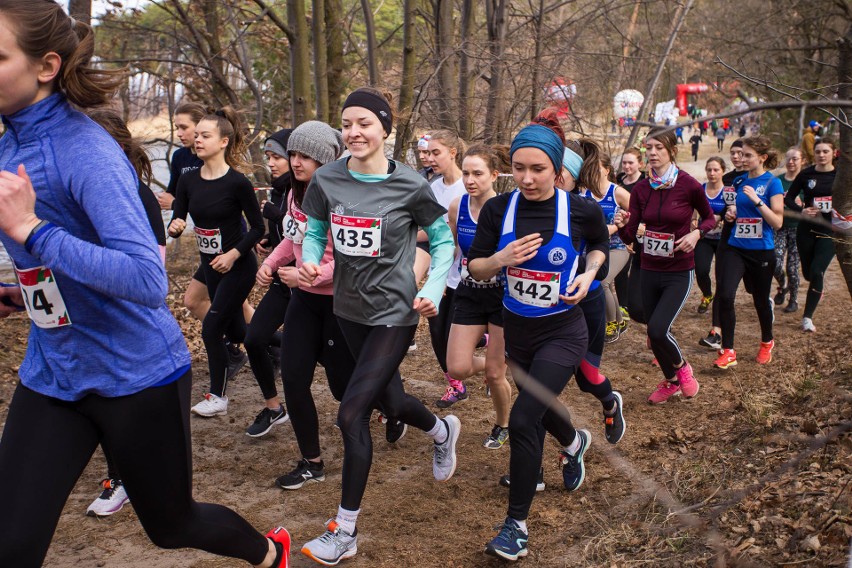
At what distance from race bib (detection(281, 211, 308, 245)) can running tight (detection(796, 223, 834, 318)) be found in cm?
572

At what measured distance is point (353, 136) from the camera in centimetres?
397

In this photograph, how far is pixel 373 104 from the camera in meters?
4.07

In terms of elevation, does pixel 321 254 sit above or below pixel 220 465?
above

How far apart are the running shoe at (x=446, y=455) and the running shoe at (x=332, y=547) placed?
3.15 feet

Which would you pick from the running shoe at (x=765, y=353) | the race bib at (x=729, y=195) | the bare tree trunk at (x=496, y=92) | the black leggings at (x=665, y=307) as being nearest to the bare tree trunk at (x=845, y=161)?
the black leggings at (x=665, y=307)

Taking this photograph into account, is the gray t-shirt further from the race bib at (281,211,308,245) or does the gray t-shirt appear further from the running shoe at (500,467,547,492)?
the running shoe at (500,467,547,492)

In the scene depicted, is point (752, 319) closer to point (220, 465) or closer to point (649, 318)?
point (649, 318)

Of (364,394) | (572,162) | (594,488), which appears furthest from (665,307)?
(364,394)

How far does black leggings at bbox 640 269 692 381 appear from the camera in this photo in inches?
238

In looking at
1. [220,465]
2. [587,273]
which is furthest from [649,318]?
[220,465]

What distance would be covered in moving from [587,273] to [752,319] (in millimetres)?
5803

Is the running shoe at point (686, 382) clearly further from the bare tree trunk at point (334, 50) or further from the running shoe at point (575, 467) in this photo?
the bare tree trunk at point (334, 50)

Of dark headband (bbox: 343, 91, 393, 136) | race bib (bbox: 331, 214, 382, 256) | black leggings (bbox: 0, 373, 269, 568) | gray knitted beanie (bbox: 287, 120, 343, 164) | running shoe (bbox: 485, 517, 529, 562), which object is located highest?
dark headband (bbox: 343, 91, 393, 136)

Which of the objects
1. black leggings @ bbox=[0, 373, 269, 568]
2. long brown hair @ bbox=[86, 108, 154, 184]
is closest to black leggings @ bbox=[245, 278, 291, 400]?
long brown hair @ bbox=[86, 108, 154, 184]
